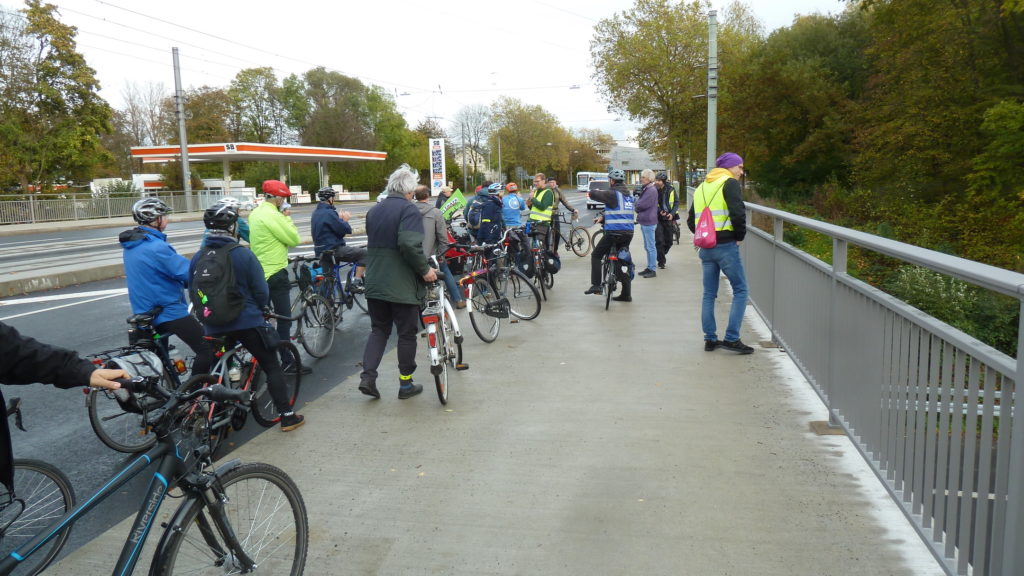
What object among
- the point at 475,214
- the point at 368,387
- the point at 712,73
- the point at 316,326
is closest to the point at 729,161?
the point at 368,387

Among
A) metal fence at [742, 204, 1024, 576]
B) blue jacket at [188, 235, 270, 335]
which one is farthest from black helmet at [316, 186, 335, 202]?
metal fence at [742, 204, 1024, 576]

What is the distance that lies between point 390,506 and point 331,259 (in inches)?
214

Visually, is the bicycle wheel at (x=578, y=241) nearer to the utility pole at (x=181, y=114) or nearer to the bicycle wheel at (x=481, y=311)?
the bicycle wheel at (x=481, y=311)

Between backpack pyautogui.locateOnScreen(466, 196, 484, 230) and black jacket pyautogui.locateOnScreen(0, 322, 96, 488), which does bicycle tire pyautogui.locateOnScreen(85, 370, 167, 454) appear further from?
backpack pyautogui.locateOnScreen(466, 196, 484, 230)

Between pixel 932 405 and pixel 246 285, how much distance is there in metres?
4.03

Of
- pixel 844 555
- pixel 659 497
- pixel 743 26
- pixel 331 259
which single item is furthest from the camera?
pixel 743 26

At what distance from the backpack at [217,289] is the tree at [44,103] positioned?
38.2m

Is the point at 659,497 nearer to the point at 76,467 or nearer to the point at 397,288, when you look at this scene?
the point at 397,288

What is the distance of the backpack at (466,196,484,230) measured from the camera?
1130 cm

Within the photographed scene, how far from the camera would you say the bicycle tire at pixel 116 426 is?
504 cm

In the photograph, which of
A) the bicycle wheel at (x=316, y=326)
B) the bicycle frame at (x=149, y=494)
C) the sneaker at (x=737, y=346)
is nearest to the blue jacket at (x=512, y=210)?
the bicycle wheel at (x=316, y=326)

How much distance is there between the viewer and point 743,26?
69875mm

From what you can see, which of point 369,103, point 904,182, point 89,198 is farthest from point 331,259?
point 369,103

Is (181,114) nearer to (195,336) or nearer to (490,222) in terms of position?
(490,222)
